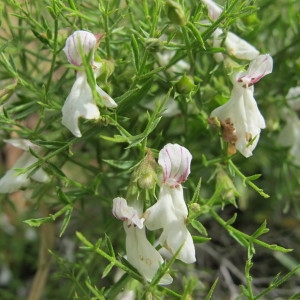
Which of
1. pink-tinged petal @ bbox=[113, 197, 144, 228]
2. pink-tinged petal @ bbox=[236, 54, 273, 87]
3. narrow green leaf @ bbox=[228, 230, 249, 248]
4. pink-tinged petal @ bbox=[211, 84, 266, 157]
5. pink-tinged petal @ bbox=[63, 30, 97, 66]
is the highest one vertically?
pink-tinged petal @ bbox=[63, 30, 97, 66]

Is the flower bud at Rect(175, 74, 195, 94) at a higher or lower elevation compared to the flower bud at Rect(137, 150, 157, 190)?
higher

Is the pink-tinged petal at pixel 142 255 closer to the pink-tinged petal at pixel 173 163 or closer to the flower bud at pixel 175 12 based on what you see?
the pink-tinged petal at pixel 173 163

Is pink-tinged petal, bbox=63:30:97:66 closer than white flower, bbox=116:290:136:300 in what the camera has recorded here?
Yes

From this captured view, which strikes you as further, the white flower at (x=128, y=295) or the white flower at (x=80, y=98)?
the white flower at (x=128, y=295)

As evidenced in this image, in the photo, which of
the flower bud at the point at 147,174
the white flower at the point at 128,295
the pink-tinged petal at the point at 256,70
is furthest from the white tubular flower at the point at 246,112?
the white flower at the point at 128,295

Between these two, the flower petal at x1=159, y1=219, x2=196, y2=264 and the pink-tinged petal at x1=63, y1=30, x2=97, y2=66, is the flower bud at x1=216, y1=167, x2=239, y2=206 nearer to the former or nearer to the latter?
the flower petal at x1=159, y1=219, x2=196, y2=264

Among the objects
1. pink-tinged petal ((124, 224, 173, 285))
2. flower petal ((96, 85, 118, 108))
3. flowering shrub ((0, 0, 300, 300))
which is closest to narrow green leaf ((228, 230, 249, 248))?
flowering shrub ((0, 0, 300, 300))

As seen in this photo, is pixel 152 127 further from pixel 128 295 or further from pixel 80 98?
pixel 128 295
